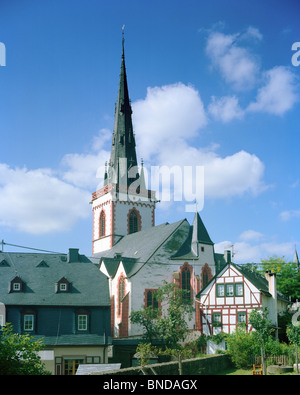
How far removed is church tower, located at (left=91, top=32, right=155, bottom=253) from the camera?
191 feet

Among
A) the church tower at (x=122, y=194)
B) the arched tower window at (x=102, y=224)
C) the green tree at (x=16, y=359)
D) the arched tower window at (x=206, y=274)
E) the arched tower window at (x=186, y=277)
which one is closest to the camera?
the green tree at (x=16, y=359)

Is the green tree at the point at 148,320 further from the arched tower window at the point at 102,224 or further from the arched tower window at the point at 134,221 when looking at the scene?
the arched tower window at the point at 102,224

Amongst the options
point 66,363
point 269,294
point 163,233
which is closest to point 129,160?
point 163,233

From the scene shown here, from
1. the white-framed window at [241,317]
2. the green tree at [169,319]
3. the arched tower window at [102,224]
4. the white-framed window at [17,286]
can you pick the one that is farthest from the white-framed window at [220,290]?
the arched tower window at [102,224]

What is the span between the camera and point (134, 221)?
194 feet

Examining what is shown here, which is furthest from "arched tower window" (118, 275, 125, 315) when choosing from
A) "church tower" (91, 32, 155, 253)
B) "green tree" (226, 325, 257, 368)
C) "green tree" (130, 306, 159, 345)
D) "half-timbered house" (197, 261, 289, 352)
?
"church tower" (91, 32, 155, 253)

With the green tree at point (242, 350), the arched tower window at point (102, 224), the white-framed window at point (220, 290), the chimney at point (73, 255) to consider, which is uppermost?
the arched tower window at point (102, 224)

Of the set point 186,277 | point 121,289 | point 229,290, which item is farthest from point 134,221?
point 229,290

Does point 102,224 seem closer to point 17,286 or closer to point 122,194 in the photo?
point 122,194

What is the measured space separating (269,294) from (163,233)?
1163 centimetres

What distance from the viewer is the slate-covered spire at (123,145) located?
60562mm

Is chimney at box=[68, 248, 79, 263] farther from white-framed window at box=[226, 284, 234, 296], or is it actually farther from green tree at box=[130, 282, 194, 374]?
white-framed window at box=[226, 284, 234, 296]

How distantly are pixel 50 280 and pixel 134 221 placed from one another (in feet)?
88.4

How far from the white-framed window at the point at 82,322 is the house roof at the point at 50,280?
0.77m
